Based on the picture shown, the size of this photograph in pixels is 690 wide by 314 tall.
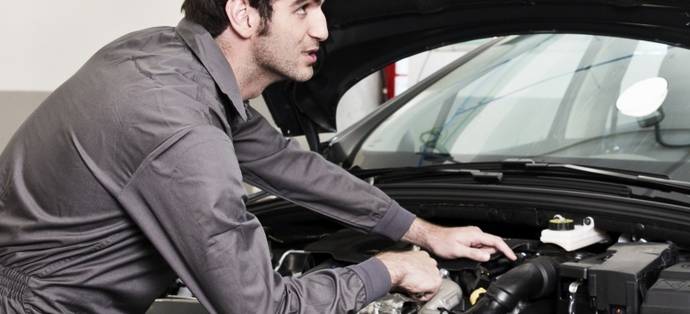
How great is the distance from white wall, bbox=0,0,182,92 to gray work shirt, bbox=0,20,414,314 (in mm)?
2341

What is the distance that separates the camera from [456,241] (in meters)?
1.94

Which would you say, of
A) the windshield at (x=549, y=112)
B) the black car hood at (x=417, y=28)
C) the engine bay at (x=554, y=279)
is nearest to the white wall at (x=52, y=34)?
the black car hood at (x=417, y=28)

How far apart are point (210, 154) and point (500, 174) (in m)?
0.82

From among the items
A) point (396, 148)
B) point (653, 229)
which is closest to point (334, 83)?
point (396, 148)

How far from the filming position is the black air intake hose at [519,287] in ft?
5.48

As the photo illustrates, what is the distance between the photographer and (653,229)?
5.88 feet

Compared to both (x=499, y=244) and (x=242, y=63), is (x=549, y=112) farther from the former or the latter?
(x=242, y=63)

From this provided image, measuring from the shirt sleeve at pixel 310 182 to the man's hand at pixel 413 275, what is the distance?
258 millimetres

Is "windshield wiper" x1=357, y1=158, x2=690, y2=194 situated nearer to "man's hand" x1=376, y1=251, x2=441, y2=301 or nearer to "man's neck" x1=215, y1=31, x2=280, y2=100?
"man's hand" x1=376, y1=251, x2=441, y2=301

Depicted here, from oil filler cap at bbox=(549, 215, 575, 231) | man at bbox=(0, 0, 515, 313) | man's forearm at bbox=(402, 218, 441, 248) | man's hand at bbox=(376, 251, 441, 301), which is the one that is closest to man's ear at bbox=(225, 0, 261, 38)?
man at bbox=(0, 0, 515, 313)

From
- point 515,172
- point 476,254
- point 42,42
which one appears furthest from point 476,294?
point 42,42

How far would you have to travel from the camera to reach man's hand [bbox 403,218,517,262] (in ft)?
6.20

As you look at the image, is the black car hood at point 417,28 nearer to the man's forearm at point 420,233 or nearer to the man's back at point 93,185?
the man's forearm at point 420,233

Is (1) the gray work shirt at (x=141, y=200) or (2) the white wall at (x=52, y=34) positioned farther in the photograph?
(2) the white wall at (x=52, y=34)
